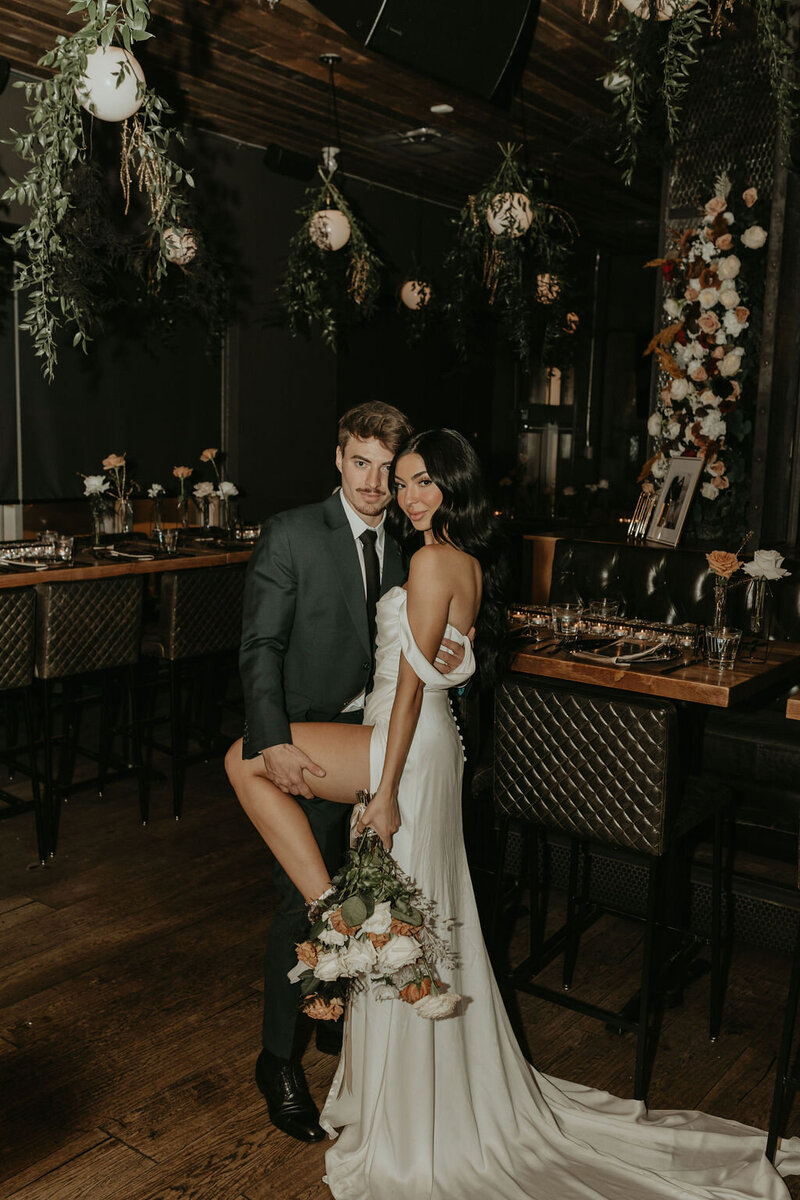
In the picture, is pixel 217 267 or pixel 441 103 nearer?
pixel 441 103

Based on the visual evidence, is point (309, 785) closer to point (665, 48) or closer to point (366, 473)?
point (366, 473)

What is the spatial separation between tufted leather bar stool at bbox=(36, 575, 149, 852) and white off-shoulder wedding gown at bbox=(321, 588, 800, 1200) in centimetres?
195

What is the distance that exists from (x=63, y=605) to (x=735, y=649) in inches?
98.1

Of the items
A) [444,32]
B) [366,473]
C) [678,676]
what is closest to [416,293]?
[444,32]

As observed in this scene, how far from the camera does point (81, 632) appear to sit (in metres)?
4.13

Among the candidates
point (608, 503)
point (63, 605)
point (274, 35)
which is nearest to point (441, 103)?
point (274, 35)

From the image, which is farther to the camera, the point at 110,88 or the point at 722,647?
the point at 722,647

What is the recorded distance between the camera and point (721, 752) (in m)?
3.91

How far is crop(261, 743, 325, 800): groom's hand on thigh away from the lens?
2385 mm

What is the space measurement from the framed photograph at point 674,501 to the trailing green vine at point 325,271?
2499mm

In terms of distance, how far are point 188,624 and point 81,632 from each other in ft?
1.87

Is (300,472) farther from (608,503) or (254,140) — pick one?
(608,503)

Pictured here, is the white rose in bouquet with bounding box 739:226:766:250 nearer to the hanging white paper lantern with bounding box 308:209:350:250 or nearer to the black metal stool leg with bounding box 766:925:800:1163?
the hanging white paper lantern with bounding box 308:209:350:250

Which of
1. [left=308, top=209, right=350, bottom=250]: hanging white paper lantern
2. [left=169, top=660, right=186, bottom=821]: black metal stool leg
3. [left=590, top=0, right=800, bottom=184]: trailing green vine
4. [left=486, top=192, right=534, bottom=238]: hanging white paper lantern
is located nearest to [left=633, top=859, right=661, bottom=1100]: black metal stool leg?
[left=590, top=0, right=800, bottom=184]: trailing green vine
